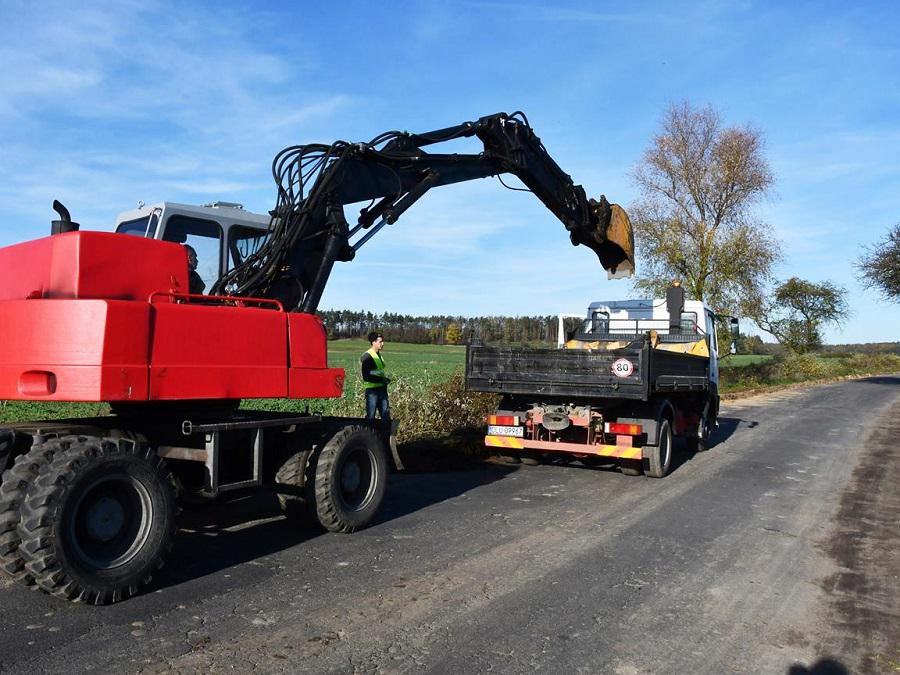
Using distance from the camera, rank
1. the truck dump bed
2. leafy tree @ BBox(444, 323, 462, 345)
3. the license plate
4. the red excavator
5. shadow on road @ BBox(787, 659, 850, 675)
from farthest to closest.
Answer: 1. leafy tree @ BBox(444, 323, 462, 345)
2. the license plate
3. the truck dump bed
4. the red excavator
5. shadow on road @ BBox(787, 659, 850, 675)

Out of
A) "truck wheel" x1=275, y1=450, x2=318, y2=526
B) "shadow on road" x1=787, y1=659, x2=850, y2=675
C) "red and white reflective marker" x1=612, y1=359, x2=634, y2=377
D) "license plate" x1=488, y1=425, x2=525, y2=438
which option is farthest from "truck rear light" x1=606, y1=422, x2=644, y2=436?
"shadow on road" x1=787, y1=659, x2=850, y2=675

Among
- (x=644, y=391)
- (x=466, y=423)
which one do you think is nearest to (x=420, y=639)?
(x=644, y=391)

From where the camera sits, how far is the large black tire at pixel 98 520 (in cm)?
441

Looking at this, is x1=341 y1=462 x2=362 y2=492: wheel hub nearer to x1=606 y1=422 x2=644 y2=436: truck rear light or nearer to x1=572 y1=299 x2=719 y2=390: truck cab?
x1=606 y1=422 x2=644 y2=436: truck rear light

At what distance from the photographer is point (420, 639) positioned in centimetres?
433

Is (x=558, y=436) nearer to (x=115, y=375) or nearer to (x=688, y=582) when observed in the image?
(x=688, y=582)

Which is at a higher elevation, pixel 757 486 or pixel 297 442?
pixel 297 442

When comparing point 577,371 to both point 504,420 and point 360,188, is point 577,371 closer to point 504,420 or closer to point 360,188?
point 504,420

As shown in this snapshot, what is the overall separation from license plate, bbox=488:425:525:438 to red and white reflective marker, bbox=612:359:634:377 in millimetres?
1624

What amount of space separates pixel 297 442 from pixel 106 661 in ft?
9.10

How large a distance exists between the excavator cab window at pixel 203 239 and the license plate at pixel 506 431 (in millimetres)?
4869

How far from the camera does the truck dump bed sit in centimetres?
929

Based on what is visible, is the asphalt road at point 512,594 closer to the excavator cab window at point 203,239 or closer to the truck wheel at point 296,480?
the truck wheel at point 296,480

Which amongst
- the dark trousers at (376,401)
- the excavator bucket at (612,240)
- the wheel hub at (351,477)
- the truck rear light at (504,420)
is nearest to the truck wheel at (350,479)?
the wheel hub at (351,477)
